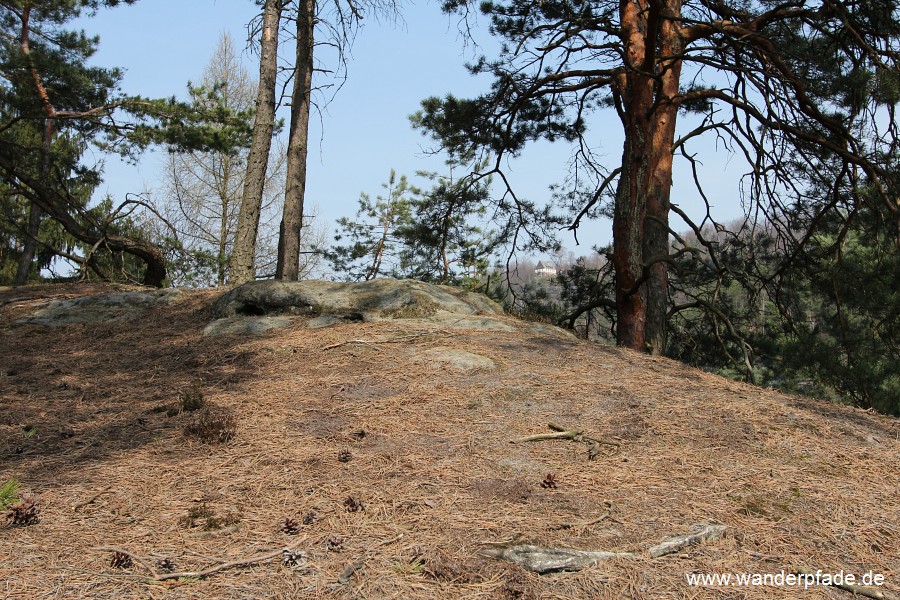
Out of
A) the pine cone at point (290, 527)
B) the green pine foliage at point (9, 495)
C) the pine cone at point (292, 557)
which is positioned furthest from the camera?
the green pine foliage at point (9, 495)

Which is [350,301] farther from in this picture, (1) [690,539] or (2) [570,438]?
(1) [690,539]

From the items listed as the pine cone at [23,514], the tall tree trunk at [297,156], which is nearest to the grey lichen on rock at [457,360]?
the pine cone at [23,514]

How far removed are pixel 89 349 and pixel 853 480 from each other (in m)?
6.61

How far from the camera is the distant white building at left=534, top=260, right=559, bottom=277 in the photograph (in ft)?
37.2

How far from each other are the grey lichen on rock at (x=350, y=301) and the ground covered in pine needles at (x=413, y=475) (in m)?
0.98

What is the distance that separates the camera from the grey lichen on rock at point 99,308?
753 cm

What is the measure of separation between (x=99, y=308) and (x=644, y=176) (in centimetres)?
675

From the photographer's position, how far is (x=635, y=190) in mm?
7199

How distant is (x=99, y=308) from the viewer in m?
7.85

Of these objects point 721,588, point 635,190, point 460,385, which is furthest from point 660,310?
point 721,588

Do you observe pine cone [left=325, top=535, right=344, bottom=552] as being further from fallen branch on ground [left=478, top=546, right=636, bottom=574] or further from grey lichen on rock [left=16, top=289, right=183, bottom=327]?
grey lichen on rock [left=16, top=289, right=183, bottom=327]

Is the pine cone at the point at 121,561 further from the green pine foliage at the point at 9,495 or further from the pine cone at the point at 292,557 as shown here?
the green pine foliage at the point at 9,495

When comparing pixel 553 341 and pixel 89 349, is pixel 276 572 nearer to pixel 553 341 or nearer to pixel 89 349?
pixel 553 341

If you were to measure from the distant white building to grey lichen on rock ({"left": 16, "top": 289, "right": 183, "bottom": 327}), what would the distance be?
5973 millimetres
